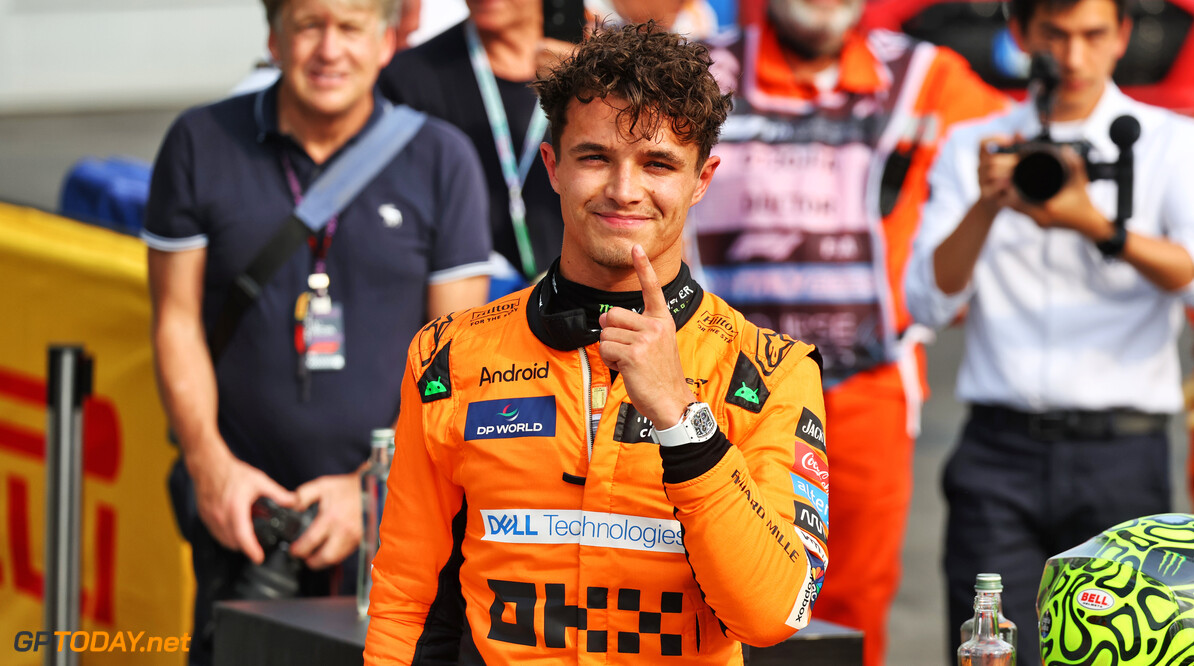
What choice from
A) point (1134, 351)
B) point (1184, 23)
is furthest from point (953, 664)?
point (1184, 23)

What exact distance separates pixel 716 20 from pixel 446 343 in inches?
160

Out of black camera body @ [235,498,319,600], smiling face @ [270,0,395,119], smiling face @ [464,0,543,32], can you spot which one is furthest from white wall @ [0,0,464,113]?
black camera body @ [235,498,319,600]

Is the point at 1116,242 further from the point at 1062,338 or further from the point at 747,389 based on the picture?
the point at 747,389

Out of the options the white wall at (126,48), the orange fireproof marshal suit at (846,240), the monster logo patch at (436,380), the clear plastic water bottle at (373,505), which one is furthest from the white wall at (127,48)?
the monster logo patch at (436,380)

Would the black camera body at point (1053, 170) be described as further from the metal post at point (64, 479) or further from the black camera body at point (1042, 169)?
the metal post at point (64, 479)

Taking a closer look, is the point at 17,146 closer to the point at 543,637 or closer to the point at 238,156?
the point at 238,156

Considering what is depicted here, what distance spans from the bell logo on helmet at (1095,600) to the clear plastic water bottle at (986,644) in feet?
0.88

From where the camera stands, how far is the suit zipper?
6.64 ft

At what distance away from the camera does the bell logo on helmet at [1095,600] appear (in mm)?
1931

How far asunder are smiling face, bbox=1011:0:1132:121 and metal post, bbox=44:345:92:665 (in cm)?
274

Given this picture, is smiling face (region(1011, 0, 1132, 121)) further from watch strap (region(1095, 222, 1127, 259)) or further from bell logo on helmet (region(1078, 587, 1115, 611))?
bell logo on helmet (region(1078, 587, 1115, 611))

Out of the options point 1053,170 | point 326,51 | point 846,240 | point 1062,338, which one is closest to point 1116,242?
point 1053,170

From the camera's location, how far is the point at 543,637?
79.0 inches

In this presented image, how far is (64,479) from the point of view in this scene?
141 inches
